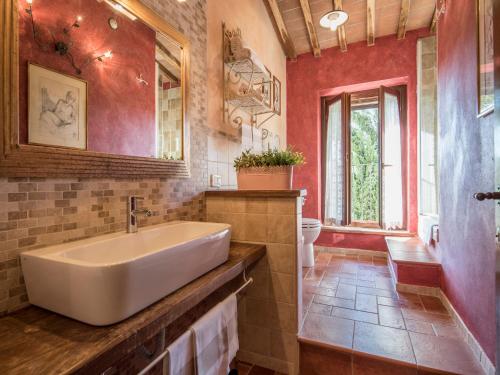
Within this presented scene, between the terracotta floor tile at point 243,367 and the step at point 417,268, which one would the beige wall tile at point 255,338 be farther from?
the step at point 417,268

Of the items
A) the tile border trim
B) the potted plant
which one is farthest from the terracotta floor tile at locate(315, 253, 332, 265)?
the potted plant

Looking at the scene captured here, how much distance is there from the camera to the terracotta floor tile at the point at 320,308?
1.86 m

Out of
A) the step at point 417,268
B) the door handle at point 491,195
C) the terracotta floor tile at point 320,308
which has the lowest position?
the terracotta floor tile at point 320,308

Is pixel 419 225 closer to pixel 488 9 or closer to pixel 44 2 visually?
pixel 488 9

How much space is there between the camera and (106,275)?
64 centimetres

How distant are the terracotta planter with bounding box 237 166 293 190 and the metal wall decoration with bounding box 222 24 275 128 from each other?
24.5 inches

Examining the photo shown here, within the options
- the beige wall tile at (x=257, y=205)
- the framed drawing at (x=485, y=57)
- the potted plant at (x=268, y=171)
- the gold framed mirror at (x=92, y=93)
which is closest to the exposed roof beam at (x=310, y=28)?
the framed drawing at (x=485, y=57)

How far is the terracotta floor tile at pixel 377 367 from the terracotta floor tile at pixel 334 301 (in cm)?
53

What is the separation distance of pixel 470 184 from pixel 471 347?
35.6 inches

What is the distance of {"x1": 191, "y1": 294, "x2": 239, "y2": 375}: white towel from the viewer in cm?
98

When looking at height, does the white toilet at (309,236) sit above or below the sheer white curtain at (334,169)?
below

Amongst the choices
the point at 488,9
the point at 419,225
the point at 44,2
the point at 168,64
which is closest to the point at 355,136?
the point at 419,225

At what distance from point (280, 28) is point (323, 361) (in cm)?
337

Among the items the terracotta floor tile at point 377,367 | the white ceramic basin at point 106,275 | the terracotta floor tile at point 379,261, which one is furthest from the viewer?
the terracotta floor tile at point 379,261
